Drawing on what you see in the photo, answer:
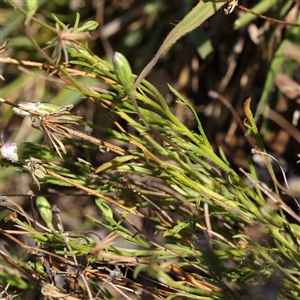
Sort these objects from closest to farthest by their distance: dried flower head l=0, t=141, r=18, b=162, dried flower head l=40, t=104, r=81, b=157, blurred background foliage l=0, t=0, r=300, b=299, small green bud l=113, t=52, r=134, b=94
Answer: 1. small green bud l=113, t=52, r=134, b=94
2. dried flower head l=40, t=104, r=81, b=157
3. dried flower head l=0, t=141, r=18, b=162
4. blurred background foliage l=0, t=0, r=300, b=299

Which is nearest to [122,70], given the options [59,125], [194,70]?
[59,125]

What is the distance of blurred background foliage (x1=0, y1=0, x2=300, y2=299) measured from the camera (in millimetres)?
1470

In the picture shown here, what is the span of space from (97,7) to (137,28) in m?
0.17

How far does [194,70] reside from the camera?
1.73 meters

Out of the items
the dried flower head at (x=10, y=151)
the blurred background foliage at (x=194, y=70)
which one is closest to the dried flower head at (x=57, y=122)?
the dried flower head at (x=10, y=151)

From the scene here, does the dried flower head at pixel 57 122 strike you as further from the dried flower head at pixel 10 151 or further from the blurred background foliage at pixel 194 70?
the blurred background foliage at pixel 194 70

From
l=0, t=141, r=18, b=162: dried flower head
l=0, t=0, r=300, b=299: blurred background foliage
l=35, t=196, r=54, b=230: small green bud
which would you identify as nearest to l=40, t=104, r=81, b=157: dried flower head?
l=0, t=141, r=18, b=162: dried flower head

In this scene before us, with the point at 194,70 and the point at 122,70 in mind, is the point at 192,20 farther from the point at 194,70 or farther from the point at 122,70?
the point at 194,70

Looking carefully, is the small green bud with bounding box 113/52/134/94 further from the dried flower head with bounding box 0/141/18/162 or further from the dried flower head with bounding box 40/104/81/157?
the dried flower head with bounding box 0/141/18/162

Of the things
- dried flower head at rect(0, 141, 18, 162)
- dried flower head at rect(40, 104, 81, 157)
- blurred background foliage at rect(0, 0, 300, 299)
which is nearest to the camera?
dried flower head at rect(40, 104, 81, 157)

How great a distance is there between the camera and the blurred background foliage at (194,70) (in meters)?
1.47

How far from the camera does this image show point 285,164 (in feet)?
5.08

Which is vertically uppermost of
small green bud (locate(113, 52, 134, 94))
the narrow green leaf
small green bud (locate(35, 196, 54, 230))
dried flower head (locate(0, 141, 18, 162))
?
the narrow green leaf

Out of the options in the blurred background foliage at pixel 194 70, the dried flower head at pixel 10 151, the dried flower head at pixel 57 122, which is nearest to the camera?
the dried flower head at pixel 57 122
